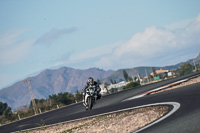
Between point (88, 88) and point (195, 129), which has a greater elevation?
point (88, 88)

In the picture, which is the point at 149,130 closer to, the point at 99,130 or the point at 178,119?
the point at 178,119

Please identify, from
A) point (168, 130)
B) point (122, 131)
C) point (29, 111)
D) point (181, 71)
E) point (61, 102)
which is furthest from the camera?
point (181, 71)

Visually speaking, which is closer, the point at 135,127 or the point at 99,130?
the point at 135,127

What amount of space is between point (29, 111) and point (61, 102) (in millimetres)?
7986

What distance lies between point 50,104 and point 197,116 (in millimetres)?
52351

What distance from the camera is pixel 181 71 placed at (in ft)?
228

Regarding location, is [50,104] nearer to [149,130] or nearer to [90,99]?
[90,99]

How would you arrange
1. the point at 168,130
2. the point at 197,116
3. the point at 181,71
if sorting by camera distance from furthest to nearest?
the point at 181,71 < the point at 197,116 < the point at 168,130

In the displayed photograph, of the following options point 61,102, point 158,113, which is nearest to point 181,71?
point 61,102

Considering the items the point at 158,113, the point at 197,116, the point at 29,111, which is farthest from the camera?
the point at 29,111

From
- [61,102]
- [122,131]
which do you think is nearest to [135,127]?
[122,131]

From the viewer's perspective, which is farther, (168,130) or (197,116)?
(197,116)

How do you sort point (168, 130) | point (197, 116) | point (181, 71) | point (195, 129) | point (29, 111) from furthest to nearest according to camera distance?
1. point (181, 71)
2. point (29, 111)
3. point (197, 116)
4. point (168, 130)
5. point (195, 129)

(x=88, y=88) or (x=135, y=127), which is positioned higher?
(x=88, y=88)
